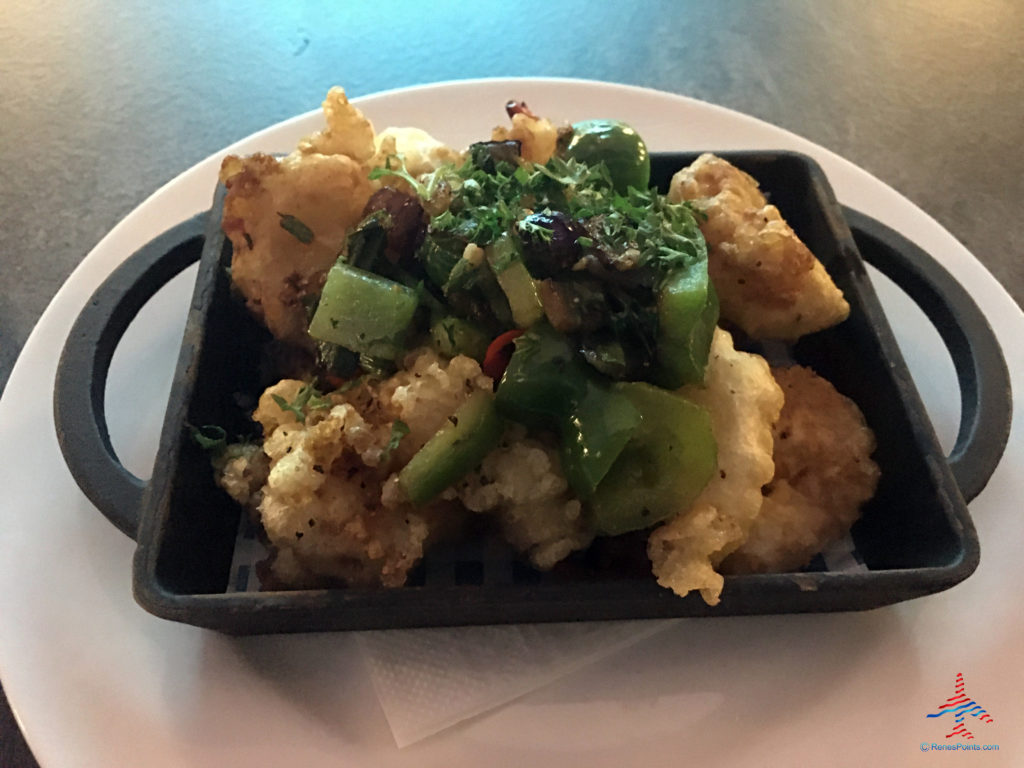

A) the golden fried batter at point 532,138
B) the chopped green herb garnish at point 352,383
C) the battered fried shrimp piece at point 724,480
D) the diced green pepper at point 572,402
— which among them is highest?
the golden fried batter at point 532,138

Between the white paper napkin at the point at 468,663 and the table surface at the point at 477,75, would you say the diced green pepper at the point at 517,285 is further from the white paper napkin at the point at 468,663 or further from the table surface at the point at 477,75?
the table surface at the point at 477,75

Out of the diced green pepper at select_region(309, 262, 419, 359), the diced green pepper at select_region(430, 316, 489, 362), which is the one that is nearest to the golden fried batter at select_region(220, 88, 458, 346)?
the diced green pepper at select_region(309, 262, 419, 359)

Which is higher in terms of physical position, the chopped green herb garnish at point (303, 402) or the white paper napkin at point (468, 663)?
the chopped green herb garnish at point (303, 402)

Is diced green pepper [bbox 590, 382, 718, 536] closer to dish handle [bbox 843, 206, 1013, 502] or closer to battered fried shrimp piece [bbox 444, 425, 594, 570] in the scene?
battered fried shrimp piece [bbox 444, 425, 594, 570]

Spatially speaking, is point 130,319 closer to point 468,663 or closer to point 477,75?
point 468,663

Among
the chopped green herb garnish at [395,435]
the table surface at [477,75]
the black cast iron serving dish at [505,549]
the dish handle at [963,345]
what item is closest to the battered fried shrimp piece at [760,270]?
the black cast iron serving dish at [505,549]

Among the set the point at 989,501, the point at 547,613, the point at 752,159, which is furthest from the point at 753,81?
the point at 547,613

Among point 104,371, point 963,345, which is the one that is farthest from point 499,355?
point 963,345
